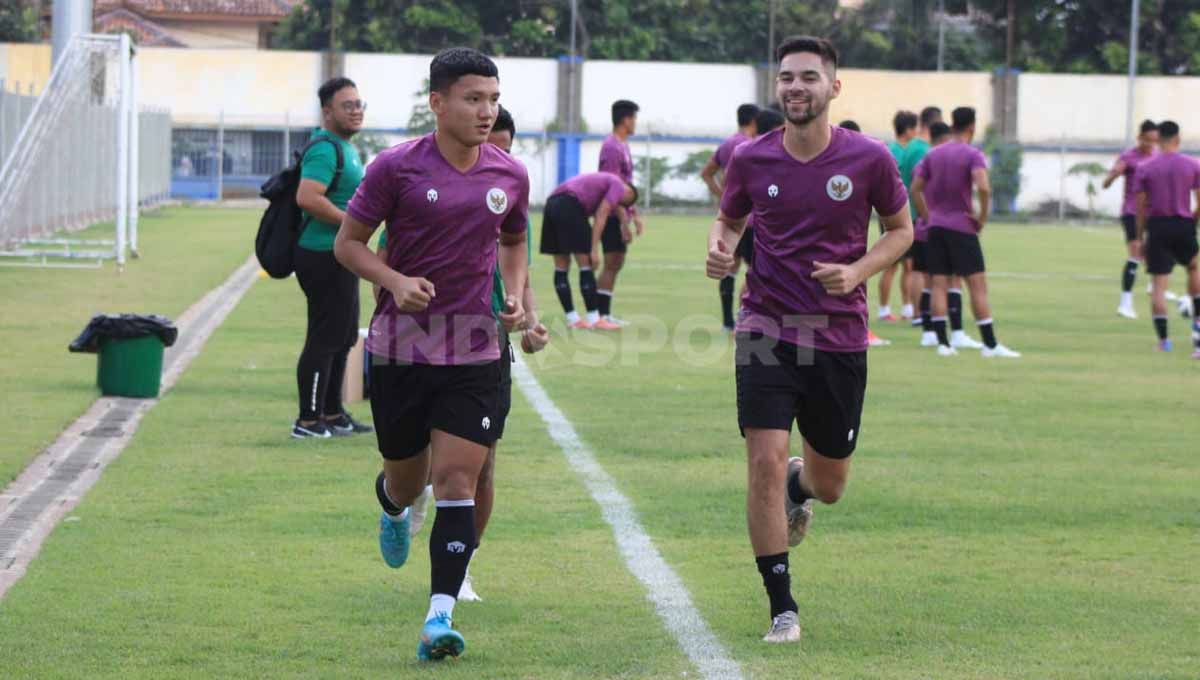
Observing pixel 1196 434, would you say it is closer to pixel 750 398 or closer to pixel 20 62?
pixel 750 398

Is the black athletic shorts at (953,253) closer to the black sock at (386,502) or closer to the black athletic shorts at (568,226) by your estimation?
the black athletic shorts at (568,226)

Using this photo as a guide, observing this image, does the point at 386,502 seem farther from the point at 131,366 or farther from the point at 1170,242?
the point at 1170,242

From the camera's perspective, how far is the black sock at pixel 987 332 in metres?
17.3

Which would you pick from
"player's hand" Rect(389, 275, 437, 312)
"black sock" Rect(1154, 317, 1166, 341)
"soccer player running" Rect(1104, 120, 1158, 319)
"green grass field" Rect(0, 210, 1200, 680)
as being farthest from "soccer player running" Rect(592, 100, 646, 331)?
"player's hand" Rect(389, 275, 437, 312)

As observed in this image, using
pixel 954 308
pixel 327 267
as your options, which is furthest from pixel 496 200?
pixel 954 308

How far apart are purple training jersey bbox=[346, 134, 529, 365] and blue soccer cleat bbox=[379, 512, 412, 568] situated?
0.80 metres

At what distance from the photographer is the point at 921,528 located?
28.7ft

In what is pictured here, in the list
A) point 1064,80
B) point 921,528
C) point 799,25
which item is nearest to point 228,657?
point 921,528

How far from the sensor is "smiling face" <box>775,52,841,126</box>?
6793 mm

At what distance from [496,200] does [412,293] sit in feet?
1.56

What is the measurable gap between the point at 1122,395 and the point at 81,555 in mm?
9085

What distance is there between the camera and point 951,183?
666 inches

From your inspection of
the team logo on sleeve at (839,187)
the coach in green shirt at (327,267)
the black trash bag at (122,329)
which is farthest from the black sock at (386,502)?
the black trash bag at (122,329)

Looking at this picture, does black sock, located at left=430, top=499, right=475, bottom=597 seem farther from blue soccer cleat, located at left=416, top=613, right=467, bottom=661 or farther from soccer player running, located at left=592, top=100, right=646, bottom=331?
soccer player running, located at left=592, top=100, right=646, bottom=331
